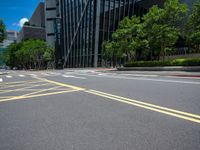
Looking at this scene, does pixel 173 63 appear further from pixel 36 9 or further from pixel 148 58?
pixel 36 9

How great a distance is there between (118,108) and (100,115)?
0.86 meters

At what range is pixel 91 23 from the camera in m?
52.5

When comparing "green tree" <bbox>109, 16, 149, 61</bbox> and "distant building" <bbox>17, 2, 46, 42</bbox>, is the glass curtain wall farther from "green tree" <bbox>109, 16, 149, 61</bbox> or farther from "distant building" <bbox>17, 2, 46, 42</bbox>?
"distant building" <bbox>17, 2, 46, 42</bbox>

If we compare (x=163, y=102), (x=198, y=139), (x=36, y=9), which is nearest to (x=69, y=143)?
(x=198, y=139)

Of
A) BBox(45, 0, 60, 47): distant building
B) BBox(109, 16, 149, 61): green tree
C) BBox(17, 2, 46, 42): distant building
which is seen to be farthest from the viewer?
BBox(17, 2, 46, 42): distant building

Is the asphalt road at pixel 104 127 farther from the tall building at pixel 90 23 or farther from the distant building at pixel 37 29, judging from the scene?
the distant building at pixel 37 29

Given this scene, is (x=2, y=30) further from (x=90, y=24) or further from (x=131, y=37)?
(x=131, y=37)

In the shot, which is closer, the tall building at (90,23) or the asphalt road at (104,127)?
the asphalt road at (104,127)

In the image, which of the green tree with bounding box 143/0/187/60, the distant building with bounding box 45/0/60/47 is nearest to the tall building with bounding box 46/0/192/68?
the green tree with bounding box 143/0/187/60

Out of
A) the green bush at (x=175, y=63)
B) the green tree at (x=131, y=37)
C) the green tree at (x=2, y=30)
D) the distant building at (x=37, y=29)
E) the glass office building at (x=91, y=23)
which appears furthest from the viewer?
the distant building at (x=37, y=29)

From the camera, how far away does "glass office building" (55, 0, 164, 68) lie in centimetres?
5150

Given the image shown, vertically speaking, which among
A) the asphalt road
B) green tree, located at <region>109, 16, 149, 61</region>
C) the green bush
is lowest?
the asphalt road

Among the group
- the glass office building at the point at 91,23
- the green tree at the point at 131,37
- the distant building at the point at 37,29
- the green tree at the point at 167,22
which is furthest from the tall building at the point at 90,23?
the distant building at the point at 37,29

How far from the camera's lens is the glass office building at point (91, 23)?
51.5m
